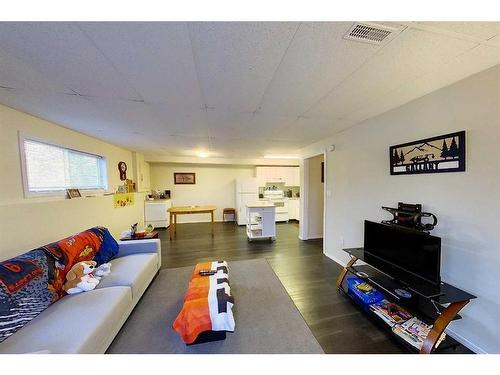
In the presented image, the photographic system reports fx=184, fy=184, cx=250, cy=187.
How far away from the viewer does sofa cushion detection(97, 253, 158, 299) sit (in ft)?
6.37

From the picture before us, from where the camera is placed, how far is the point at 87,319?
1.36 meters

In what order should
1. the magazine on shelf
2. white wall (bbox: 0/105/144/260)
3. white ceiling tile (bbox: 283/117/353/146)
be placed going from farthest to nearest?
white ceiling tile (bbox: 283/117/353/146), white wall (bbox: 0/105/144/260), the magazine on shelf

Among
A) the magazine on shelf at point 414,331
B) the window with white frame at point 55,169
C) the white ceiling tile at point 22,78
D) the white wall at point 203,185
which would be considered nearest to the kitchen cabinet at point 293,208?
the white wall at point 203,185

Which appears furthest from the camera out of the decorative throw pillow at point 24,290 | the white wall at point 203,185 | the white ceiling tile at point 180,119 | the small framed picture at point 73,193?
the white wall at point 203,185

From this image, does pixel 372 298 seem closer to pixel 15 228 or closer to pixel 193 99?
pixel 193 99

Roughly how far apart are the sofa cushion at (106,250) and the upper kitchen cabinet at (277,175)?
465 centimetres

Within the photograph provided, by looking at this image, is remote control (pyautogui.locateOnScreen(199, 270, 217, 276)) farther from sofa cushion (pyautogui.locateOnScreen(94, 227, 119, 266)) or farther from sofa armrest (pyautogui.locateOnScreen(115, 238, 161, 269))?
sofa cushion (pyautogui.locateOnScreen(94, 227, 119, 266))

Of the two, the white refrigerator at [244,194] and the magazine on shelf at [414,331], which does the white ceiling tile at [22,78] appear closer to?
the magazine on shelf at [414,331]

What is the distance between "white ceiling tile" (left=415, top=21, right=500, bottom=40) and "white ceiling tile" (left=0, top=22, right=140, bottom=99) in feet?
6.22

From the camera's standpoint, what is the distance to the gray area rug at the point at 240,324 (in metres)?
1.58

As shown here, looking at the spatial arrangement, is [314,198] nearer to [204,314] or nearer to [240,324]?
[240,324]

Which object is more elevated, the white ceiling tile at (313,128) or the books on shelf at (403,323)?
the white ceiling tile at (313,128)

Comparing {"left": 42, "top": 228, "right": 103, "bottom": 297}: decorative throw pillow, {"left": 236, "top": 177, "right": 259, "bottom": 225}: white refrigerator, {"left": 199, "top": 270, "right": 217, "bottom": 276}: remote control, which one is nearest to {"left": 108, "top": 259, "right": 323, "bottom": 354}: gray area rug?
{"left": 199, "top": 270, "right": 217, "bottom": 276}: remote control
